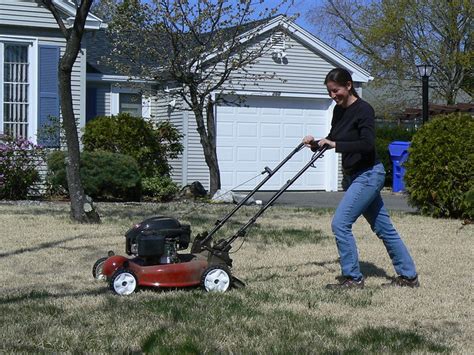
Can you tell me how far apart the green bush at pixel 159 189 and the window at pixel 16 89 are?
2.66 metres

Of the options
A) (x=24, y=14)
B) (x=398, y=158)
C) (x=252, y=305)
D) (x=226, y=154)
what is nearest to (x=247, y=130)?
(x=226, y=154)

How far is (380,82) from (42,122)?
19796 mm

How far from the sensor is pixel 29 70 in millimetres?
18078

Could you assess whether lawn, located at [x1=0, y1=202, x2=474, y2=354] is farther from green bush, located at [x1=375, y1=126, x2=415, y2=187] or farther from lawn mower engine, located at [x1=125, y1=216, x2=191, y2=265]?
green bush, located at [x1=375, y1=126, x2=415, y2=187]

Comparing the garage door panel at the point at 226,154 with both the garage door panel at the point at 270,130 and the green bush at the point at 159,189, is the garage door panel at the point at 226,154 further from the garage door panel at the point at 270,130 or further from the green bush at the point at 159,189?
the green bush at the point at 159,189

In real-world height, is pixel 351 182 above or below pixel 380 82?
below

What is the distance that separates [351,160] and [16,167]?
34.9 feet

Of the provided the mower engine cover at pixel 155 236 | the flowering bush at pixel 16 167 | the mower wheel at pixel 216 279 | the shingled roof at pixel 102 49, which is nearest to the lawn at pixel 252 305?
the mower wheel at pixel 216 279

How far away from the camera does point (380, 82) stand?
A: 35.3 m

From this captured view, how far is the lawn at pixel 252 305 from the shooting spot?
5.57 meters

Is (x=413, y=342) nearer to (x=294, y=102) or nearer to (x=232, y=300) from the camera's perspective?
(x=232, y=300)

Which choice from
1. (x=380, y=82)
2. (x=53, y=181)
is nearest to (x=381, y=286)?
(x=53, y=181)

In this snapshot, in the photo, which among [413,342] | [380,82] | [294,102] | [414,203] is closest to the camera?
[413,342]

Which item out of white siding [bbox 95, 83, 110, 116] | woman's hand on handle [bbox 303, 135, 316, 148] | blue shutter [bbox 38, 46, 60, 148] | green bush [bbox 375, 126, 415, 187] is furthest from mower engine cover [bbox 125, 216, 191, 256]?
green bush [bbox 375, 126, 415, 187]
